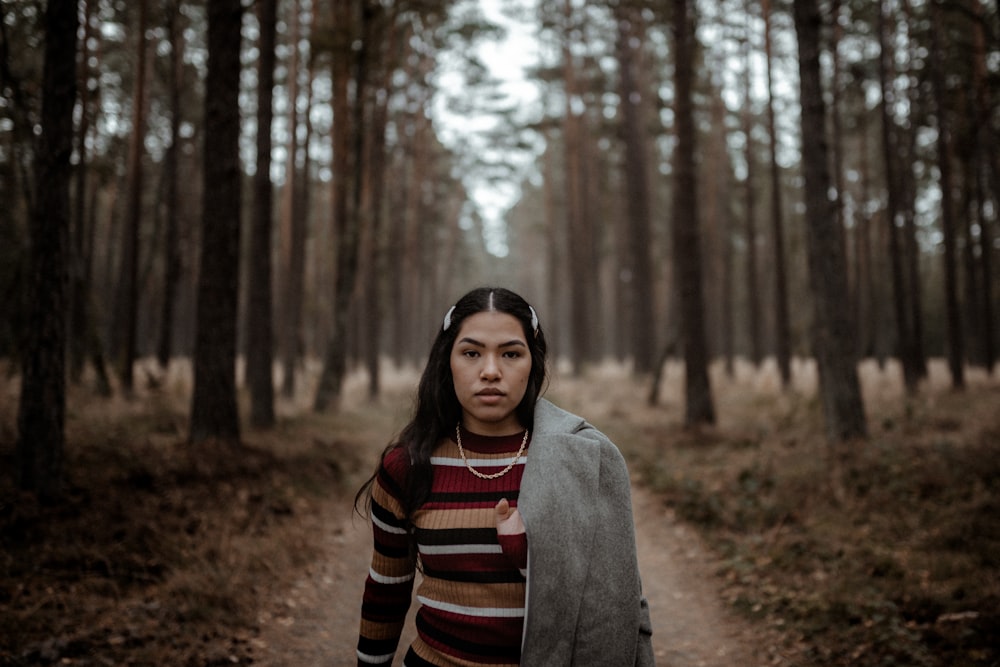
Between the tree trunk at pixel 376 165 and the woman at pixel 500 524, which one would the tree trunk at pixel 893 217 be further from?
the woman at pixel 500 524

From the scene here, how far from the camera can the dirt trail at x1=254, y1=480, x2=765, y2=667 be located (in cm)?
430

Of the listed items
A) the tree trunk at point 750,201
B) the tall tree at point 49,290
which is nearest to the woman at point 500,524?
the tall tree at point 49,290

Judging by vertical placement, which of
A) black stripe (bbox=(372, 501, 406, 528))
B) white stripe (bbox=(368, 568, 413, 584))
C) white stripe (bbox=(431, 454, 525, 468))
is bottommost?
white stripe (bbox=(368, 568, 413, 584))

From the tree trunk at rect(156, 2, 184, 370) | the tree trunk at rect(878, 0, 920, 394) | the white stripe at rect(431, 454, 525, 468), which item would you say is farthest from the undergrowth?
the tree trunk at rect(878, 0, 920, 394)

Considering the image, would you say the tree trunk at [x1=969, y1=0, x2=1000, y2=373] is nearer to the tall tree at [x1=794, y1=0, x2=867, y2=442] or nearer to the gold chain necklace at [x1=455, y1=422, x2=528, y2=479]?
the tall tree at [x1=794, y1=0, x2=867, y2=442]

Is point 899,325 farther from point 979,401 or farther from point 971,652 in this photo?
point 971,652

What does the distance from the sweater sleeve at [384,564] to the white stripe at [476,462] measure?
0.11 metres

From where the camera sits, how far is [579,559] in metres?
1.69

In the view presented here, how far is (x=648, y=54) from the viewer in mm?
23094

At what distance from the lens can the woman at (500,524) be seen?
5.53 feet

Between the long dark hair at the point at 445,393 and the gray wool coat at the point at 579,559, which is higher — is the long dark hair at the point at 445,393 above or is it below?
above

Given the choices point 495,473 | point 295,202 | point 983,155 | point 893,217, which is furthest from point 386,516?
point 983,155

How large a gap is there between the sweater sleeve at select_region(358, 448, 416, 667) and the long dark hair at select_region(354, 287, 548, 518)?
0.03 meters

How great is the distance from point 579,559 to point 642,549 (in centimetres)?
524
